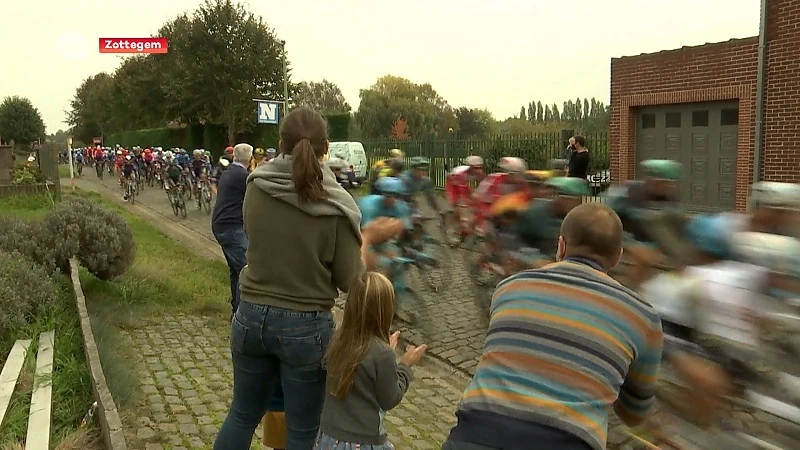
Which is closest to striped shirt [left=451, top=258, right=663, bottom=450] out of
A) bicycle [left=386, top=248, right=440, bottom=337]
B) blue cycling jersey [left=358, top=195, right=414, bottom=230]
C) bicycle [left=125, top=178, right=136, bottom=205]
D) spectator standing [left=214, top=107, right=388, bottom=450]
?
spectator standing [left=214, top=107, right=388, bottom=450]

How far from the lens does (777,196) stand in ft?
10.5

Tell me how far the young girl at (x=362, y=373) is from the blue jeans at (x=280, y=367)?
0.35 feet

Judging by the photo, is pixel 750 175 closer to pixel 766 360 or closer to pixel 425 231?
pixel 425 231

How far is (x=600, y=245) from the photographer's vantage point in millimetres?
2232

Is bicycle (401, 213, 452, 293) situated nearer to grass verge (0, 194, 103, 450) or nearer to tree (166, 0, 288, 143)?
grass verge (0, 194, 103, 450)

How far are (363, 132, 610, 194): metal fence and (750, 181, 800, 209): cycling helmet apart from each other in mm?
11638

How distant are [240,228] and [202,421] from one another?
2.08 metres

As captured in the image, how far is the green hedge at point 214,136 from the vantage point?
130 ft

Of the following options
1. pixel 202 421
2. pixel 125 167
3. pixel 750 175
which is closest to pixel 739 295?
pixel 202 421

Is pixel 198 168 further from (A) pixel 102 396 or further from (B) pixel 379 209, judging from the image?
(A) pixel 102 396

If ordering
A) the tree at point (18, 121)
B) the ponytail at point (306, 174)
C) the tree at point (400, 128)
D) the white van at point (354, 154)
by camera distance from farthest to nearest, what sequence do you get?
→ the tree at point (400, 128), the tree at point (18, 121), the white van at point (354, 154), the ponytail at point (306, 174)

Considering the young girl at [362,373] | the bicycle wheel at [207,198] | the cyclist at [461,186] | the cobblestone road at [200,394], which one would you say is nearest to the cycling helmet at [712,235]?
the young girl at [362,373]

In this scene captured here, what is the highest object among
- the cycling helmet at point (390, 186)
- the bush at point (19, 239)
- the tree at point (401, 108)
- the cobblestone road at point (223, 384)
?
the tree at point (401, 108)

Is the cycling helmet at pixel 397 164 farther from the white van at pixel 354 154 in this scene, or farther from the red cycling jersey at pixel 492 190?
the white van at pixel 354 154
